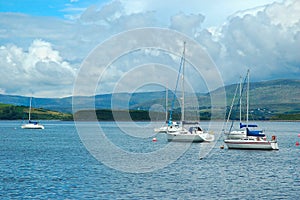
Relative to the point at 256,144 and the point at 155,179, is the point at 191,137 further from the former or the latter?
the point at 155,179

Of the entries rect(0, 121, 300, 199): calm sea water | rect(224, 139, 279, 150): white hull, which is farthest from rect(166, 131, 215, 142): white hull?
rect(0, 121, 300, 199): calm sea water

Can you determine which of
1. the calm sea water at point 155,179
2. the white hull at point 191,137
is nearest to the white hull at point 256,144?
the calm sea water at point 155,179

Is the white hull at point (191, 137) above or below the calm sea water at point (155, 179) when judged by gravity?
above

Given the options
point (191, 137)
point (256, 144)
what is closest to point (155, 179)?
point (256, 144)

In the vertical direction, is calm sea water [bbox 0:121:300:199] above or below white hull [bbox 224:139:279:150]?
below

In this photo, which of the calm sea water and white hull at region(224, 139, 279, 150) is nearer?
the calm sea water

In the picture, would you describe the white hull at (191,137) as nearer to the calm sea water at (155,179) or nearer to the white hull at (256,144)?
the white hull at (256,144)

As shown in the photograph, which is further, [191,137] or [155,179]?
[191,137]

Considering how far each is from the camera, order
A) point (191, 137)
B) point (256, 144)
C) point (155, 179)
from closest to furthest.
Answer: point (155, 179), point (256, 144), point (191, 137)

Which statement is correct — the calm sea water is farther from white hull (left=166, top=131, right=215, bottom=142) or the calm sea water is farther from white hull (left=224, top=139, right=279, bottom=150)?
white hull (left=166, top=131, right=215, bottom=142)

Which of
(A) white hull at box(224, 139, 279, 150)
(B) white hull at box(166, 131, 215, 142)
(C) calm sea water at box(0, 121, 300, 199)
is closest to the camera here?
(C) calm sea water at box(0, 121, 300, 199)

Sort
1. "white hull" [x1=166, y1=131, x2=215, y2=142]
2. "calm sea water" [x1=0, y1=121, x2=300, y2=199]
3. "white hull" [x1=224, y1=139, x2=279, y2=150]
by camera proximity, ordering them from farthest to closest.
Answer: "white hull" [x1=166, y1=131, x2=215, y2=142] < "white hull" [x1=224, y1=139, x2=279, y2=150] < "calm sea water" [x1=0, y1=121, x2=300, y2=199]

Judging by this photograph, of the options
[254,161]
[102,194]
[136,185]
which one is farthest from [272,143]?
[102,194]

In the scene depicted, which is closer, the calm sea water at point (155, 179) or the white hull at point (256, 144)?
the calm sea water at point (155, 179)
